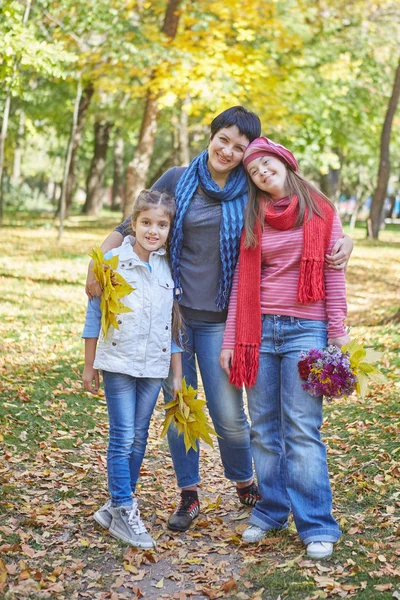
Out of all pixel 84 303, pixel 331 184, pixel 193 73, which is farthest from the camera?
pixel 331 184

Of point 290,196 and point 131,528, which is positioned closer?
point 290,196

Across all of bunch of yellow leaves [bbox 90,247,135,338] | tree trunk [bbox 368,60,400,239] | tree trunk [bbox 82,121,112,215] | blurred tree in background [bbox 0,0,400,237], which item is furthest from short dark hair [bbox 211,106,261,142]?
tree trunk [bbox 82,121,112,215]

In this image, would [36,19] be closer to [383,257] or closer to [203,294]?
[383,257]

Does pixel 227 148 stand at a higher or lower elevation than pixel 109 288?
higher

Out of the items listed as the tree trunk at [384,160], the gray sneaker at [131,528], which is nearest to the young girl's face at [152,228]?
the gray sneaker at [131,528]

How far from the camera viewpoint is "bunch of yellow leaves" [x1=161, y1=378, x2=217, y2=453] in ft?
13.3

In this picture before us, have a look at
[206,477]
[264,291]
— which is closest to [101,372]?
[264,291]

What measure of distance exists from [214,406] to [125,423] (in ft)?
1.74

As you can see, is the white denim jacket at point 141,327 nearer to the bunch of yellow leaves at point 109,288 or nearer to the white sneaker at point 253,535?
the bunch of yellow leaves at point 109,288

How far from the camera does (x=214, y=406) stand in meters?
4.14

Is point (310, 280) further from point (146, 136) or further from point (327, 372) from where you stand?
point (146, 136)

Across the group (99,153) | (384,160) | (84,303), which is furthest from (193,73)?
(99,153)

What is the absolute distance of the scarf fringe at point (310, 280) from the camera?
3654 millimetres

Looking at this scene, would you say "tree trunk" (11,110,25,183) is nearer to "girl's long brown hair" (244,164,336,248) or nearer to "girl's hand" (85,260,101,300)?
"girl's hand" (85,260,101,300)
